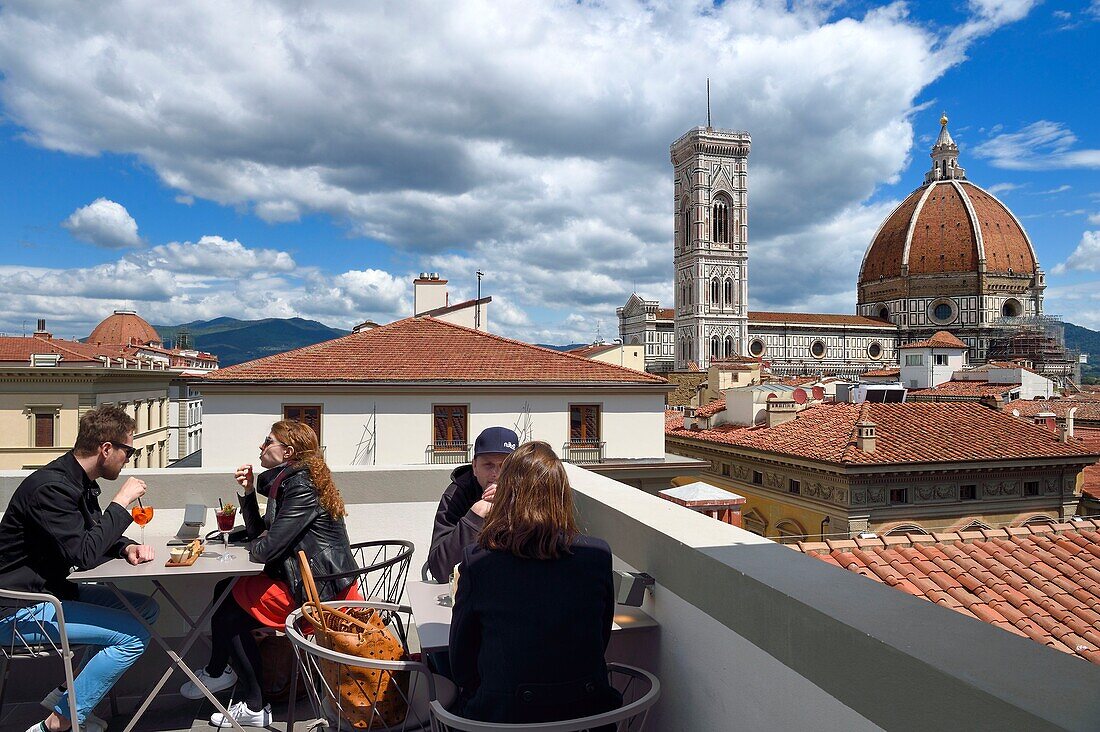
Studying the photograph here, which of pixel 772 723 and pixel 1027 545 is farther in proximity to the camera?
pixel 1027 545

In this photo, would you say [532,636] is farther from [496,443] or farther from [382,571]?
[382,571]

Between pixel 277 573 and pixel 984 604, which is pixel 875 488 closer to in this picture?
pixel 984 604

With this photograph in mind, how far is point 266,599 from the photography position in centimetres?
351

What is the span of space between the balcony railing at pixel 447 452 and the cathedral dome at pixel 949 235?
100 m

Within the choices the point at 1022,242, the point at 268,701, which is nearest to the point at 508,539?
the point at 268,701

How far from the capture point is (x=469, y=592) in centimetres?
227

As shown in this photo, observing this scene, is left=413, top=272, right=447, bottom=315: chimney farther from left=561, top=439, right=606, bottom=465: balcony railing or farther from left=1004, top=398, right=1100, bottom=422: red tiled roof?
left=1004, top=398, right=1100, bottom=422: red tiled roof

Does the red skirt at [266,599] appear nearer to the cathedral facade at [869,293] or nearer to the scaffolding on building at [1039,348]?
the cathedral facade at [869,293]

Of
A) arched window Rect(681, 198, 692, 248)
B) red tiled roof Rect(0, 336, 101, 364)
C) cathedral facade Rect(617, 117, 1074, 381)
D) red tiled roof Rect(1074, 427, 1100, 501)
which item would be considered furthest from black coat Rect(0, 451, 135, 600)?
arched window Rect(681, 198, 692, 248)

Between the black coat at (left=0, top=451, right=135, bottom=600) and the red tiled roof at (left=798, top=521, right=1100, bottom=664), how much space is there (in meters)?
5.32

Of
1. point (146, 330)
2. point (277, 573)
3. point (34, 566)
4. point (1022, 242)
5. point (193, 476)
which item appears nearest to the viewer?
point (34, 566)

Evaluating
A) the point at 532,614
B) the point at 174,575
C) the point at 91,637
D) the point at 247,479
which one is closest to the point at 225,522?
the point at 247,479

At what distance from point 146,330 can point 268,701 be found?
76.7 metres

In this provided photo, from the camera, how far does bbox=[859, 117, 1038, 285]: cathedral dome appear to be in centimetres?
10112
